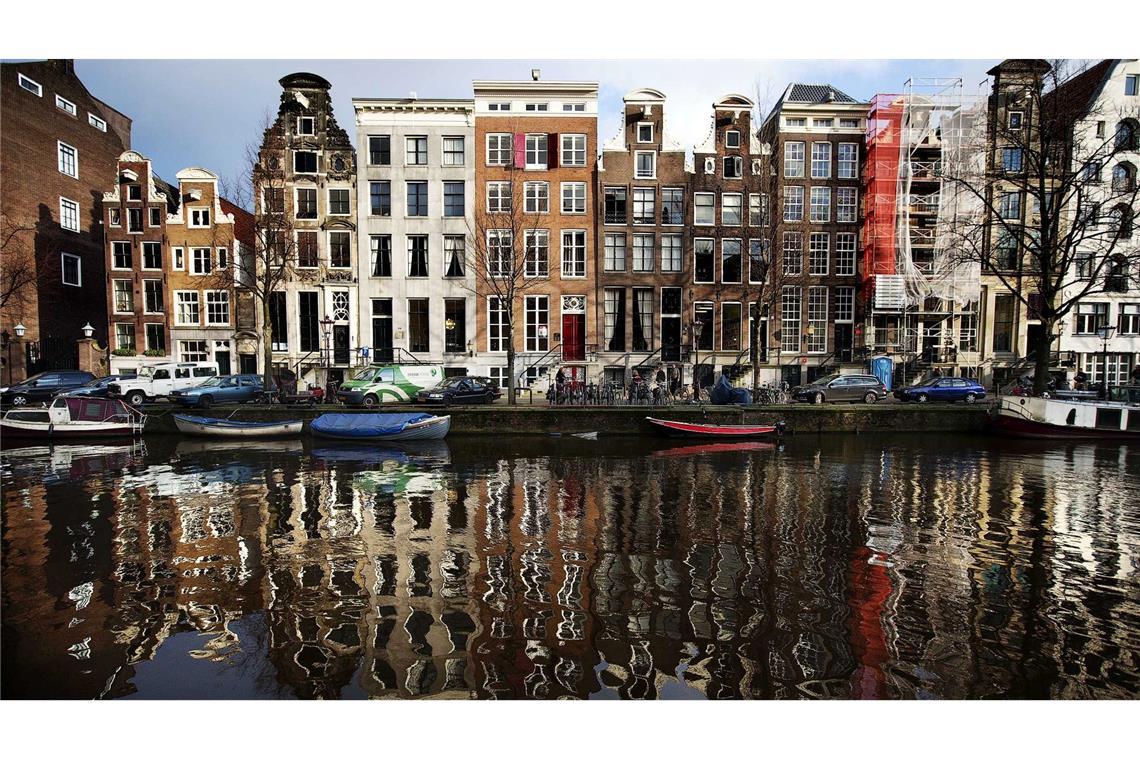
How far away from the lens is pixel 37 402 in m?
28.0

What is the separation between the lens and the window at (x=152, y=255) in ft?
121

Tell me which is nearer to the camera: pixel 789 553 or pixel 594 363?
pixel 789 553

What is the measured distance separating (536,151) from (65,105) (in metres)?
32.9

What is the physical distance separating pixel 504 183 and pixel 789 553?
31520 millimetres

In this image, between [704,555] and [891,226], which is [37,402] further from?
[891,226]

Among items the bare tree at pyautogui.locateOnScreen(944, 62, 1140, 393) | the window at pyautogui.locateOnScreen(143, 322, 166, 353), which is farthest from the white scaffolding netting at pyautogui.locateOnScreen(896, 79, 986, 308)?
the window at pyautogui.locateOnScreen(143, 322, 166, 353)

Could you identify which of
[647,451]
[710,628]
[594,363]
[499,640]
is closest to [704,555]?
[710,628]

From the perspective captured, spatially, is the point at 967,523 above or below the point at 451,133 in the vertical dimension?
below

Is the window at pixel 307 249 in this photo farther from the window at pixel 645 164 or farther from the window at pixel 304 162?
the window at pixel 645 164

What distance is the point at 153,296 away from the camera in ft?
121

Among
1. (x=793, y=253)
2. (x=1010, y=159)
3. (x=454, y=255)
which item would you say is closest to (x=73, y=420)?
(x=454, y=255)

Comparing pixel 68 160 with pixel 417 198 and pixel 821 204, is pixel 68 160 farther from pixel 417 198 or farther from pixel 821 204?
pixel 821 204

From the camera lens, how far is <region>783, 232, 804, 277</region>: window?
35.9 meters

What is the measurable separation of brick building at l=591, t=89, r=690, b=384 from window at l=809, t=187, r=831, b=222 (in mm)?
8586
